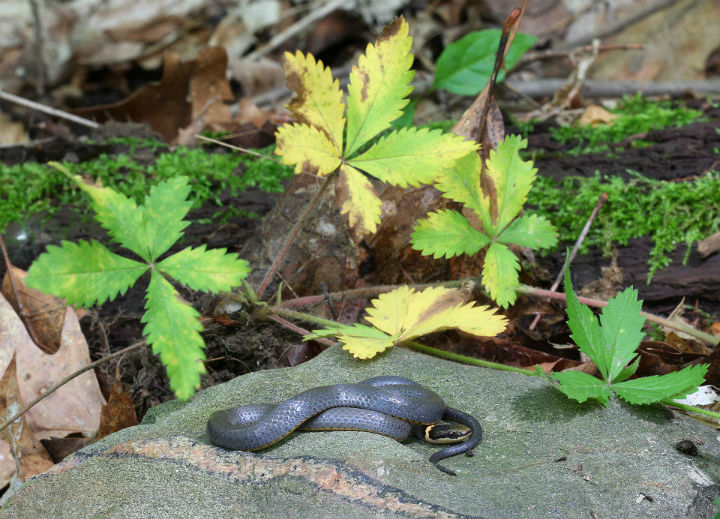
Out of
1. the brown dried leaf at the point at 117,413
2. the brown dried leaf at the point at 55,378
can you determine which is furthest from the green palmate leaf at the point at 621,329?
the brown dried leaf at the point at 55,378

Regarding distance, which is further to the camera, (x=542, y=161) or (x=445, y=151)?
(x=542, y=161)

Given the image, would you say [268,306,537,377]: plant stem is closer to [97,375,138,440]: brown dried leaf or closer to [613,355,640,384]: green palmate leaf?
[613,355,640,384]: green palmate leaf

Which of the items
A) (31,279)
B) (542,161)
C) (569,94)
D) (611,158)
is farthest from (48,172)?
(569,94)

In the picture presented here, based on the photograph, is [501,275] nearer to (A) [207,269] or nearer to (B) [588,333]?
(B) [588,333]

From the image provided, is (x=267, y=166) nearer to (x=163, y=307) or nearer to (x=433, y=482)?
(x=163, y=307)

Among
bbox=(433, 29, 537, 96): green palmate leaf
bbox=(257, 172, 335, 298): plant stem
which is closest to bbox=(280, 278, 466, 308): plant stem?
bbox=(257, 172, 335, 298): plant stem

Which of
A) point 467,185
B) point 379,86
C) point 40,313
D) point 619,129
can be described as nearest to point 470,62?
point 619,129
